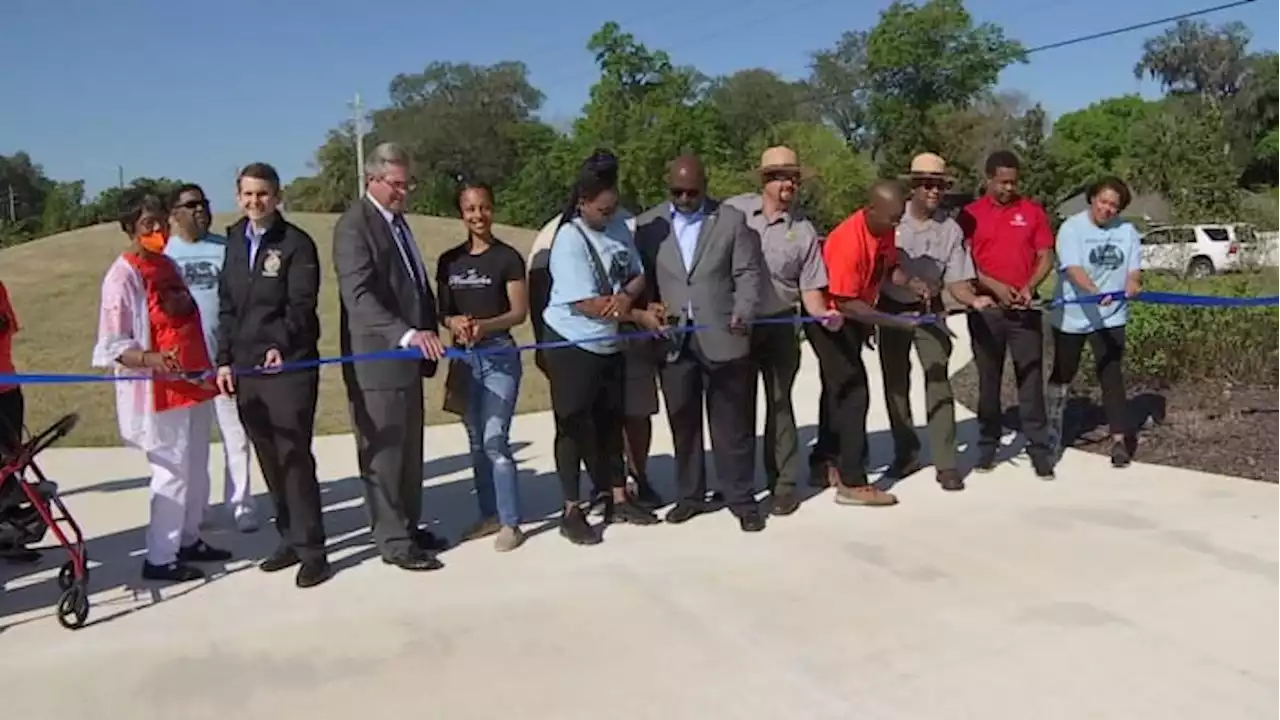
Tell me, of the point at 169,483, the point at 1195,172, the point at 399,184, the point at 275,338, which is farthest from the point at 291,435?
the point at 1195,172

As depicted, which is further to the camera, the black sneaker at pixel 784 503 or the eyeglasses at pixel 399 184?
the black sneaker at pixel 784 503

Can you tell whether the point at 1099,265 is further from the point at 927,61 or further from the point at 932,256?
the point at 927,61

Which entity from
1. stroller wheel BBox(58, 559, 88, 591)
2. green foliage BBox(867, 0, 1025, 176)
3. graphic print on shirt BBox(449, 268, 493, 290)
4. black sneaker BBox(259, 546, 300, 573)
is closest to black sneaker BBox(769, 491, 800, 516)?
graphic print on shirt BBox(449, 268, 493, 290)

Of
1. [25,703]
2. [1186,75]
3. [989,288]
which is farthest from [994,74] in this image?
[25,703]

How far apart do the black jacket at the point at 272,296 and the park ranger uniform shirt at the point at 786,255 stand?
7.77 feet

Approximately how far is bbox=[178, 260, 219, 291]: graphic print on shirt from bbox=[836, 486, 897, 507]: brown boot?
3649 mm

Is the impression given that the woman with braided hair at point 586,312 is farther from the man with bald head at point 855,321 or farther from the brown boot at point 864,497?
the brown boot at point 864,497

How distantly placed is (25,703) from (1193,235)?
38.0 ft

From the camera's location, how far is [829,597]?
5281mm

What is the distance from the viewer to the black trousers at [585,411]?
6223mm

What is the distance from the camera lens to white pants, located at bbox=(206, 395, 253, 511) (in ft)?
22.1

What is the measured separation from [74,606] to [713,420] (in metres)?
3.26

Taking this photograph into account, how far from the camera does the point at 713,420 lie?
6.71 metres

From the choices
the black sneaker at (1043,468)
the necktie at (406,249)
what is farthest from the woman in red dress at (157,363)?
the black sneaker at (1043,468)
